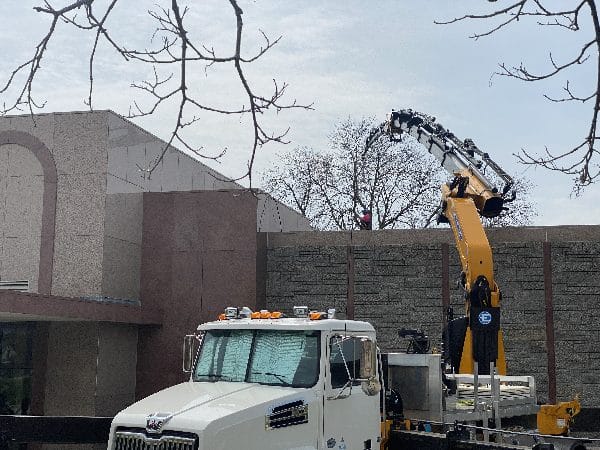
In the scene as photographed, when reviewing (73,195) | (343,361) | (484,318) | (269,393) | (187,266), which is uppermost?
(73,195)

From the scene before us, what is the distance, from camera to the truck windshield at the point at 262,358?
8.71 m

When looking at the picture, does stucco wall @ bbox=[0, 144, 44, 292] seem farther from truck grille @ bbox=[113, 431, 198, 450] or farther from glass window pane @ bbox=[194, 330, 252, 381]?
truck grille @ bbox=[113, 431, 198, 450]

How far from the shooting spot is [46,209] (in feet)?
64.4

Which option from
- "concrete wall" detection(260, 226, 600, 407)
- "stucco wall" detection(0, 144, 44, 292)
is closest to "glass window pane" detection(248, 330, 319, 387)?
"concrete wall" detection(260, 226, 600, 407)

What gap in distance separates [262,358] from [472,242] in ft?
22.4

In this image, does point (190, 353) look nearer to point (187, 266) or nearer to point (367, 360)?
point (367, 360)

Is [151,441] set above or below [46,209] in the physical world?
below

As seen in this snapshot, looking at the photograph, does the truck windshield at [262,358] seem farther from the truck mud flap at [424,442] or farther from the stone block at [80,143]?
the stone block at [80,143]

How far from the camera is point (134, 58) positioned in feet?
16.9

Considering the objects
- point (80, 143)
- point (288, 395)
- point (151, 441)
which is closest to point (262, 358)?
point (288, 395)

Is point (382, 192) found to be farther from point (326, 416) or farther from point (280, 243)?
point (326, 416)

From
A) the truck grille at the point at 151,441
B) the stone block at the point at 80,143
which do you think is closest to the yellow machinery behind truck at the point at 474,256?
the truck grille at the point at 151,441

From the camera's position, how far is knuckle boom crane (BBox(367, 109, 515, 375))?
1427cm

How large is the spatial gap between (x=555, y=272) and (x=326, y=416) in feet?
41.4
